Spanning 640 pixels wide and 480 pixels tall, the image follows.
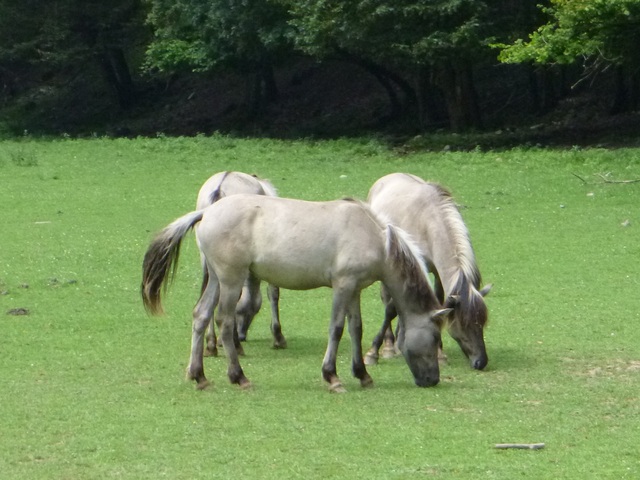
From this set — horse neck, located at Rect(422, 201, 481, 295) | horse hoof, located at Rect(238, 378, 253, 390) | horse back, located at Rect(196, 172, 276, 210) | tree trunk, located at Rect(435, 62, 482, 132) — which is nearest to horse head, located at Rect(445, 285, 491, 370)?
horse neck, located at Rect(422, 201, 481, 295)

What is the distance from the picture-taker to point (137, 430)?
700cm

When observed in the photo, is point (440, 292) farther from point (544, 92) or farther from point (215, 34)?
point (215, 34)

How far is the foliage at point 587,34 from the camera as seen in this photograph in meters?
20.4

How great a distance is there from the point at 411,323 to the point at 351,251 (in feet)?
2.44

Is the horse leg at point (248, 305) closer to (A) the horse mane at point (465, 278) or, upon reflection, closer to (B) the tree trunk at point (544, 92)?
(A) the horse mane at point (465, 278)

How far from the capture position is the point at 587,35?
21578 mm

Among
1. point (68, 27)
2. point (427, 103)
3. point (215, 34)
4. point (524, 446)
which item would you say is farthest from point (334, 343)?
point (68, 27)

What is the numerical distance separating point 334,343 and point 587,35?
14973 mm

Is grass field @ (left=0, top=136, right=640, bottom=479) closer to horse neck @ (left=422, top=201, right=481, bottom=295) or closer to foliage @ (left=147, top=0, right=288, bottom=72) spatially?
horse neck @ (left=422, top=201, right=481, bottom=295)

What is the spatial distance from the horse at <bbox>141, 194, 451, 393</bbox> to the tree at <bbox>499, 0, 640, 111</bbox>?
43.4 ft

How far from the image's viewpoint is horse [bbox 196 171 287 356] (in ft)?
32.5

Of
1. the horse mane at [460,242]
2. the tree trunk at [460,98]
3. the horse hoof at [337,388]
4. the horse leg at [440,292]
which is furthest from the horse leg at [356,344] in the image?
the tree trunk at [460,98]

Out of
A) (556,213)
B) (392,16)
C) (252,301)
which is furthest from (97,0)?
(252,301)

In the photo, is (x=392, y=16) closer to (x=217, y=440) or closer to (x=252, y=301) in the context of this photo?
(x=252, y=301)
